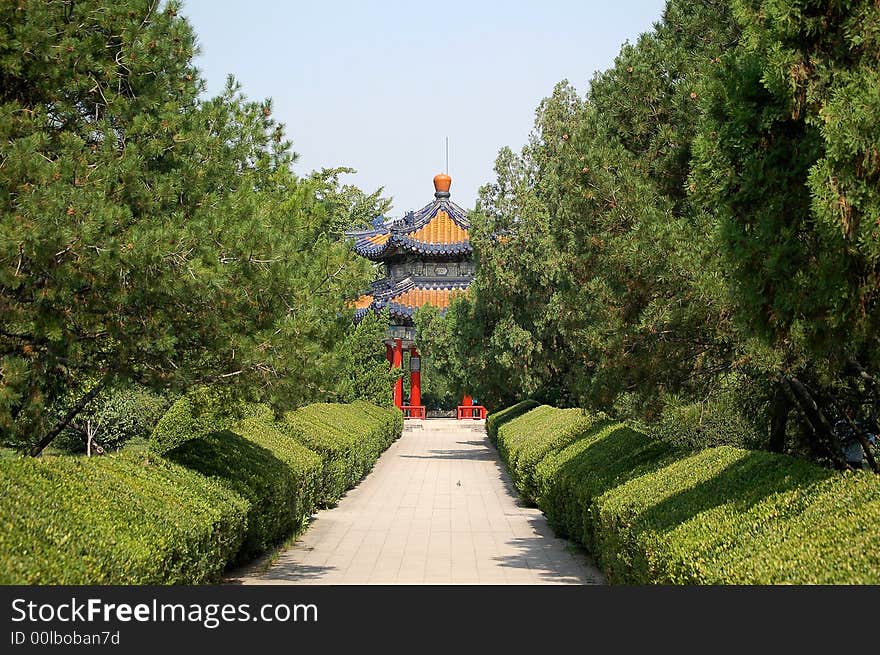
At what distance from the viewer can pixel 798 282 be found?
21.6 ft

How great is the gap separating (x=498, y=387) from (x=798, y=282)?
22046 mm

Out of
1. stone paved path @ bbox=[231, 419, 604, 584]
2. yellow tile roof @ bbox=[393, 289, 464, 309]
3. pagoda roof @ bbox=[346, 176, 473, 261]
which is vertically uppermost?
pagoda roof @ bbox=[346, 176, 473, 261]

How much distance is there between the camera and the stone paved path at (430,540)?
11000 mm

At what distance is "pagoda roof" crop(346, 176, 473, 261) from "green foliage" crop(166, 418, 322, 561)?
26.3 metres

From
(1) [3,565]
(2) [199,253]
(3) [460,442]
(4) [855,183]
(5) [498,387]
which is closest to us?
(1) [3,565]

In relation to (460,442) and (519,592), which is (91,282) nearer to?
(519,592)

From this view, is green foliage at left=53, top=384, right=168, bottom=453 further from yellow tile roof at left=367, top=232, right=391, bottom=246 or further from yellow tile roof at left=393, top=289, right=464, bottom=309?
yellow tile roof at left=367, top=232, right=391, bottom=246

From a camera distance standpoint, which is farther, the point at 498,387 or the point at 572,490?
the point at 498,387

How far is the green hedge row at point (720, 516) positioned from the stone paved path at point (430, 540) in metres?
0.72

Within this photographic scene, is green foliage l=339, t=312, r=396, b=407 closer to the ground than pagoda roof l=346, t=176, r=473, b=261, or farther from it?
closer to the ground

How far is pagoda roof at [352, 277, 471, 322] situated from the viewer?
41.1 metres

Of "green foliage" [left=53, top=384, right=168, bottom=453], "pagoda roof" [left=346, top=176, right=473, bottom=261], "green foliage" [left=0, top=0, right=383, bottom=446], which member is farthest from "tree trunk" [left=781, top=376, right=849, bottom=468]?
"pagoda roof" [left=346, top=176, right=473, bottom=261]

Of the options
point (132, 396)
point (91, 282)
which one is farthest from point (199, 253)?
point (132, 396)

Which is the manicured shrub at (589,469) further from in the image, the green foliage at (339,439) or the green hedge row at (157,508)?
the green foliage at (339,439)
